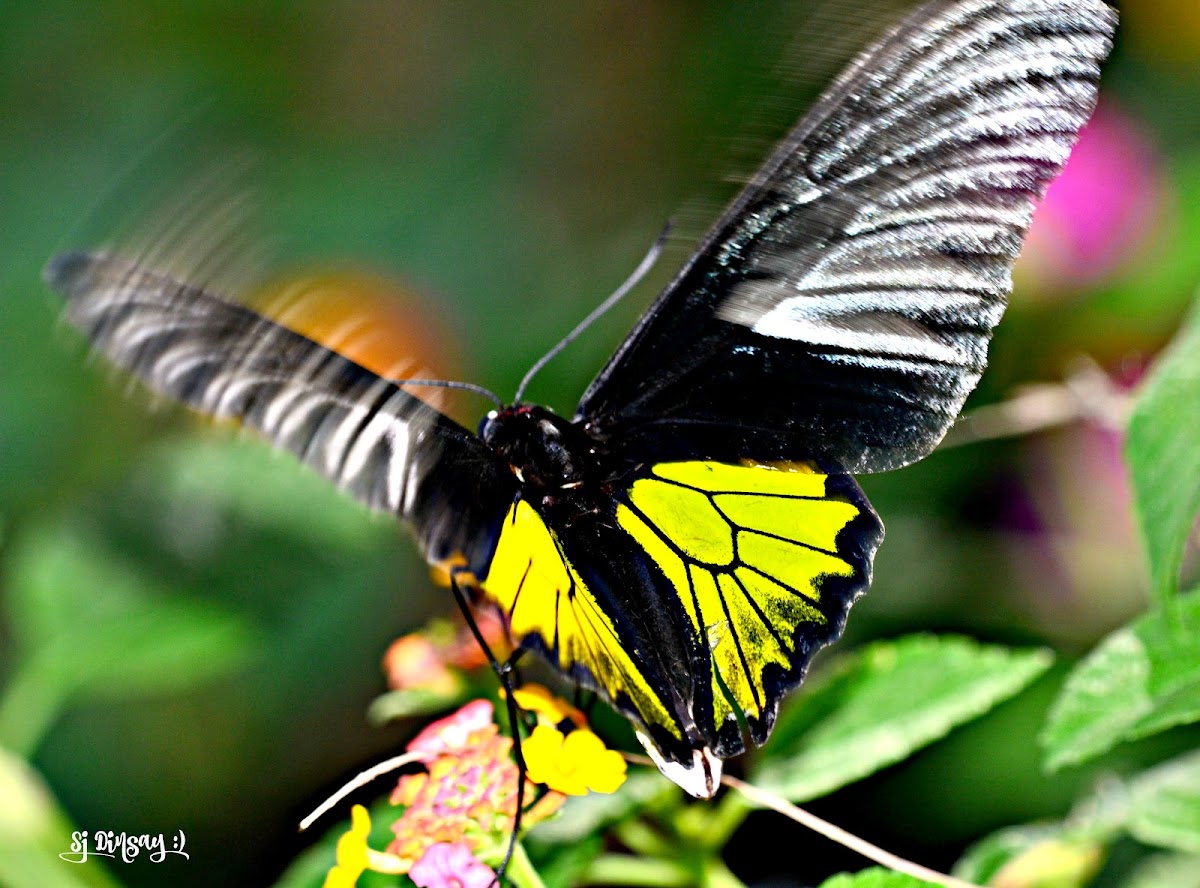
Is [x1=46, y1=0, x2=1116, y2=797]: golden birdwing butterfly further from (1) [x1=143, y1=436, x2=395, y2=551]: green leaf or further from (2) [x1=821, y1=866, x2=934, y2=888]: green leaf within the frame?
(1) [x1=143, y1=436, x2=395, y2=551]: green leaf

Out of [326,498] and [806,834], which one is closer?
[806,834]

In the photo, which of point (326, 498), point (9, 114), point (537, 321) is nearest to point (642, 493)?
point (326, 498)

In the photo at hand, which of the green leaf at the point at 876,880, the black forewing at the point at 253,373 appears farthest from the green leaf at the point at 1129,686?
the black forewing at the point at 253,373

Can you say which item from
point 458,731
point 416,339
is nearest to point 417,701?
point 458,731

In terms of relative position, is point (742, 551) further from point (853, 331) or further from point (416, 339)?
point (416, 339)

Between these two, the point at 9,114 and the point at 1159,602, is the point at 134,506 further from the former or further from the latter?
the point at 1159,602
